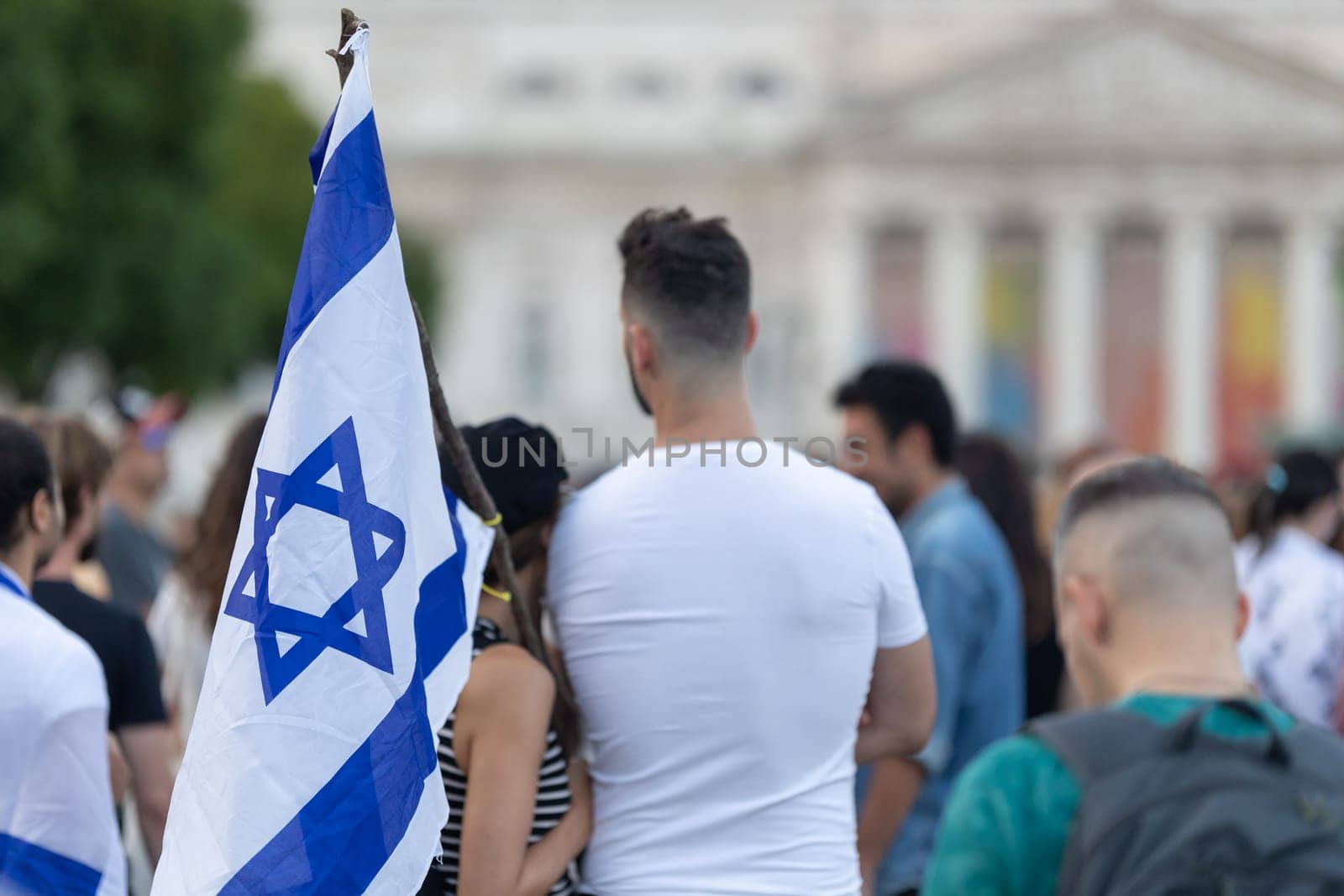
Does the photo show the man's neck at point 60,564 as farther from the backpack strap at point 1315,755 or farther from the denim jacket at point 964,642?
the backpack strap at point 1315,755

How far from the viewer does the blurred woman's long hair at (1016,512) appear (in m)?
5.80

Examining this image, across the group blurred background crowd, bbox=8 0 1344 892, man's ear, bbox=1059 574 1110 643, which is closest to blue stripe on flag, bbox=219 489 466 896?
man's ear, bbox=1059 574 1110 643

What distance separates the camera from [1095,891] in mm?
2039

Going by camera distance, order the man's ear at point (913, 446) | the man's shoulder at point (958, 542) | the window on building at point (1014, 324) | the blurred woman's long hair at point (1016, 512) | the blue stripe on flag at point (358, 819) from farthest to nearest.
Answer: the window on building at point (1014, 324)
the blurred woman's long hair at point (1016, 512)
the man's ear at point (913, 446)
the man's shoulder at point (958, 542)
the blue stripe on flag at point (358, 819)

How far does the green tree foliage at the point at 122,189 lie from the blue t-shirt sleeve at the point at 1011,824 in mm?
17857

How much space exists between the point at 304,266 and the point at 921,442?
7.60 ft

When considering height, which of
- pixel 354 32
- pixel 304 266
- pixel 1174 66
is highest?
pixel 1174 66

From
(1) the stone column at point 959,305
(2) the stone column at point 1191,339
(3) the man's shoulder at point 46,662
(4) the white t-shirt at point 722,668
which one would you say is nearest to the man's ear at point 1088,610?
(4) the white t-shirt at point 722,668

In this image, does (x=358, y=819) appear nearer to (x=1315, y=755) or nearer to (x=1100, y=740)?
(x=1100, y=740)

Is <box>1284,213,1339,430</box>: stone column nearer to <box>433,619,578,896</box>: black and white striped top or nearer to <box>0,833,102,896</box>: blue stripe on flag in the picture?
<box>433,619,578,896</box>: black and white striped top

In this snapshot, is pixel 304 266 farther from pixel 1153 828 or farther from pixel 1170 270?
pixel 1170 270

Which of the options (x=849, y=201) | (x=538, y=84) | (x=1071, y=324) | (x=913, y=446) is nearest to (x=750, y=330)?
(x=913, y=446)

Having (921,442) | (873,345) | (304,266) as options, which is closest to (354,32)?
(304,266)

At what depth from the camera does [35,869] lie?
10.4ft
